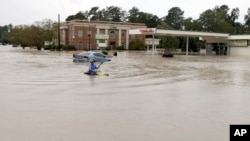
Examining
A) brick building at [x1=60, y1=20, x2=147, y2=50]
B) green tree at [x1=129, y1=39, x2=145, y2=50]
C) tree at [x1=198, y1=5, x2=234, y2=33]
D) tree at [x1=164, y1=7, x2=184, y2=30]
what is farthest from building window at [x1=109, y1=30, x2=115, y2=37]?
tree at [x1=164, y1=7, x2=184, y2=30]

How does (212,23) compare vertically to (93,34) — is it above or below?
above

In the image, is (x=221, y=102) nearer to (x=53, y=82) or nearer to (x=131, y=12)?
(x=53, y=82)

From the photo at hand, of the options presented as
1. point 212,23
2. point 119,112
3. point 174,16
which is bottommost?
point 119,112

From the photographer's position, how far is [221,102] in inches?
508

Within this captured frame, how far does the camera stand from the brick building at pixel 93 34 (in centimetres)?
10100

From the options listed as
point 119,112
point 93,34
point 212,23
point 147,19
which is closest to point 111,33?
→ point 93,34

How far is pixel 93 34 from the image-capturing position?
10438cm

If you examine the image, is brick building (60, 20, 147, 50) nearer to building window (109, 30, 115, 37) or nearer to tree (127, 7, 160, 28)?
building window (109, 30, 115, 37)

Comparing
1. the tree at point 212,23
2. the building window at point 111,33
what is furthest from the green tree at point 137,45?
the tree at point 212,23

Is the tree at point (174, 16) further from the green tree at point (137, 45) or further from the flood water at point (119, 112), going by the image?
the flood water at point (119, 112)

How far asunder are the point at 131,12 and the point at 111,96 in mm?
158399

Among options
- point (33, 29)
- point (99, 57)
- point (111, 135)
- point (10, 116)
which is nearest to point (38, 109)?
point (10, 116)

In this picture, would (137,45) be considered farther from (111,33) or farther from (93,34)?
(93,34)

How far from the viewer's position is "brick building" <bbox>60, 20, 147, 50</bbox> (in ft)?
331
